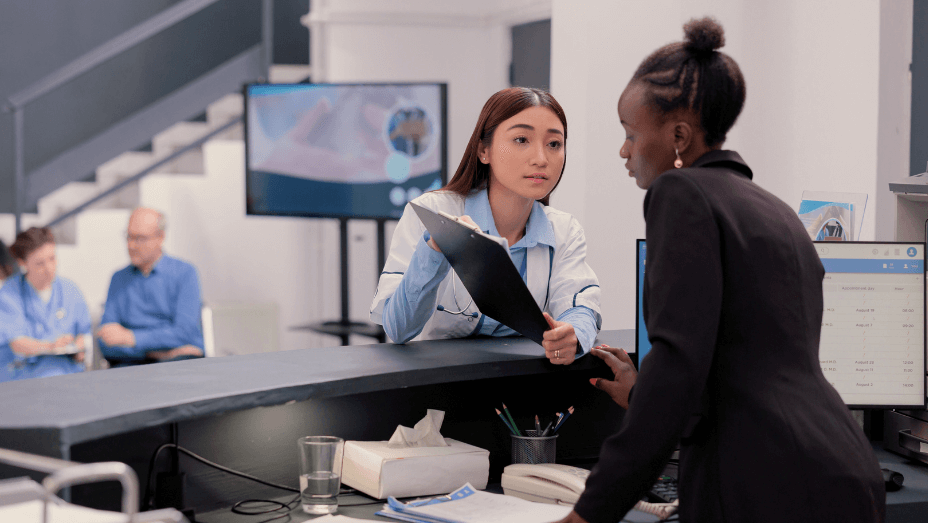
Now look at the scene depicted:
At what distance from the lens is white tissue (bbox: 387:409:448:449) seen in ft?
5.54

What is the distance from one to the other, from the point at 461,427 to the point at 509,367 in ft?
0.66

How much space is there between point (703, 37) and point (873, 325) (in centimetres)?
93

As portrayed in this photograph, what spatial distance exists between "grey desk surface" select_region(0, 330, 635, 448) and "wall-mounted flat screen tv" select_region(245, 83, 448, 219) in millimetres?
3065

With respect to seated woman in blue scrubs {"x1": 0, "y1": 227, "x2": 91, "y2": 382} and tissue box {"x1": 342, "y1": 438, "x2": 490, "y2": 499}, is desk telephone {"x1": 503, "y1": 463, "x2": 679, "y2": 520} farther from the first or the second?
seated woman in blue scrubs {"x1": 0, "y1": 227, "x2": 91, "y2": 382}

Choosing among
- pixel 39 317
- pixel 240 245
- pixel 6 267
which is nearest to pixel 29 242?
pixel 6 267

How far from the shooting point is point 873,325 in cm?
188

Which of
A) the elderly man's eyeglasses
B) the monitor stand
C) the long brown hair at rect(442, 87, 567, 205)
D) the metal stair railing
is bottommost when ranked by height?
the monitor stand

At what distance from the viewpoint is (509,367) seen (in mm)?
1743

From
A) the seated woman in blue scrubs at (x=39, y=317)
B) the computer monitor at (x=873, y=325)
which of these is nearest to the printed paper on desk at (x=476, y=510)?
the computer monitor at (x=873, y=325)

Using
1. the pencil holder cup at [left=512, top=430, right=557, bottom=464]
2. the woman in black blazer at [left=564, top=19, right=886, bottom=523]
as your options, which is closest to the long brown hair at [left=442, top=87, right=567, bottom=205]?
the pencil holder cup at [left=512, top=430, right=557, bottom=464]

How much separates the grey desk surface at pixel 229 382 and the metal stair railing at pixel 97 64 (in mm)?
5337

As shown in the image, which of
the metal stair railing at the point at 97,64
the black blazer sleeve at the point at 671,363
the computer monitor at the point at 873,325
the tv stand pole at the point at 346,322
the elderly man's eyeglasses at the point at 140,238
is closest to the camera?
the black blazer sleeve at the point at 671,363

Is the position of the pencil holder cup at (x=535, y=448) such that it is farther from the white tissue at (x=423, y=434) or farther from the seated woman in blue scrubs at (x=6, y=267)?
the seated woman in blue scrubs at (x=6, y=267)

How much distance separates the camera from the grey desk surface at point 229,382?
3.95ft
